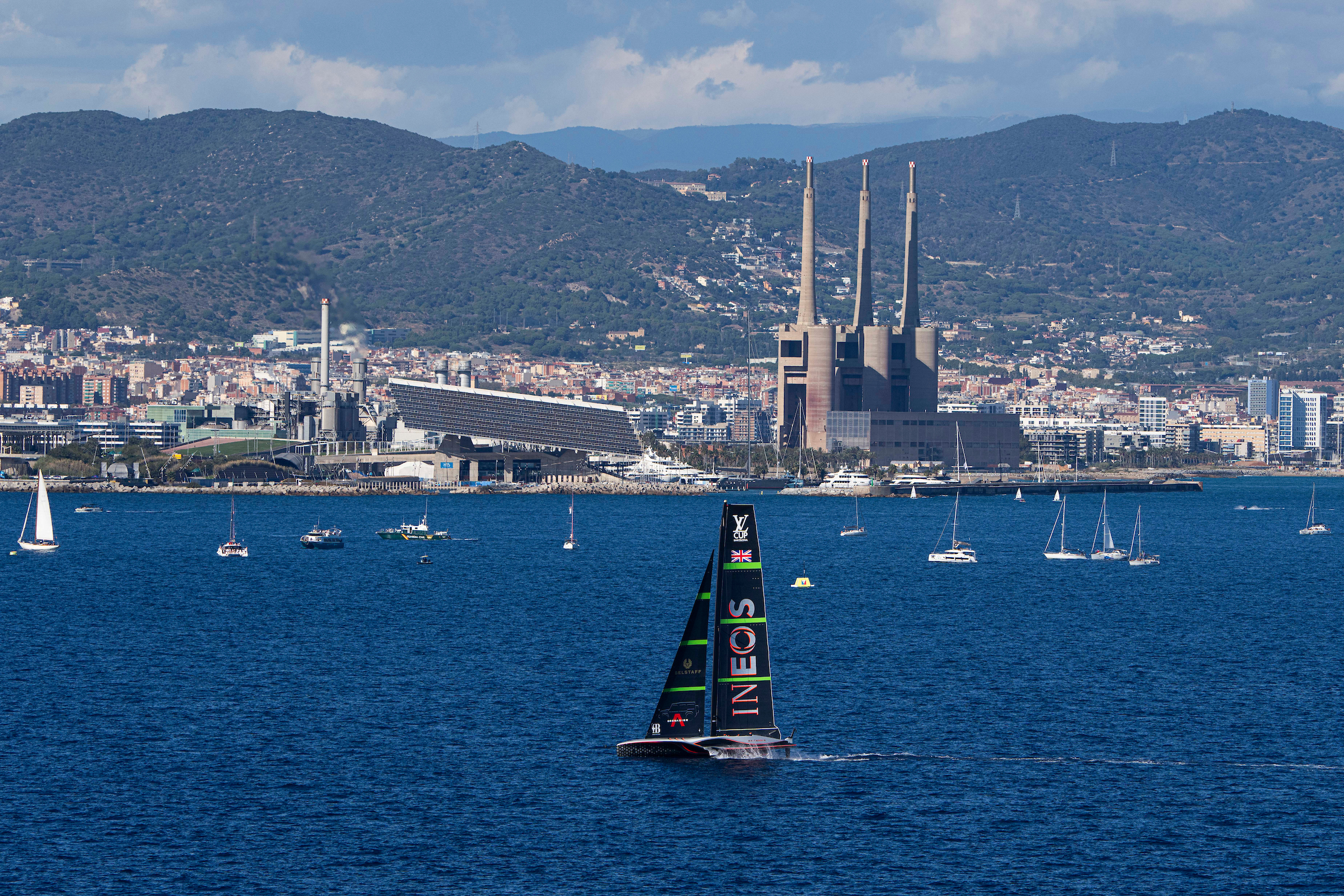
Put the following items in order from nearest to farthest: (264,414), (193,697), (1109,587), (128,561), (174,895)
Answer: (174,895) < (193,697) < (1109,587) < (128,561) < (264,414)

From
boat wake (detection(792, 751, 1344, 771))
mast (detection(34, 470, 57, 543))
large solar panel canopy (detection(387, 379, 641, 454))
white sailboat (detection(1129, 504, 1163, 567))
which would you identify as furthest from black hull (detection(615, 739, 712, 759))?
large solar panel canopy (detection(387, 379, 641, 454))

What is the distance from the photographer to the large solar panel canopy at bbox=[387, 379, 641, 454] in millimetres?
181875

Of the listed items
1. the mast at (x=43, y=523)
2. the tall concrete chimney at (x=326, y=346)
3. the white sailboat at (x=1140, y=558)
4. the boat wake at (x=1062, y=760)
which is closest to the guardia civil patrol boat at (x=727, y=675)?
the boat wake at (x=1062, y=760)

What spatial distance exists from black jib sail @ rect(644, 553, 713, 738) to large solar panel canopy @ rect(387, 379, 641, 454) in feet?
480

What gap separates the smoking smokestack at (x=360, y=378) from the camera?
19300cm

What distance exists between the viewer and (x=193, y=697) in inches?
1759

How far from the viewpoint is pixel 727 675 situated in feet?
116

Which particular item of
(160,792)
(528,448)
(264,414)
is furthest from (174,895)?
(264,414)

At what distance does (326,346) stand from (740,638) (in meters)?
160

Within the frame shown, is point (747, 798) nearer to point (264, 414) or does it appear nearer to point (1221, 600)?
point (1221, 600)

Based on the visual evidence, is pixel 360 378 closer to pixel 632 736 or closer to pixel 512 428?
pixel 512 428

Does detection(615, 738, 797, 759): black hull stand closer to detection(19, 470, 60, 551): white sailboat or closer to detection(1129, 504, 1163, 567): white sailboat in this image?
detection(1129, 504, 1163, 567): white sailboat

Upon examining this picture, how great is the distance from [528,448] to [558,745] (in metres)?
144

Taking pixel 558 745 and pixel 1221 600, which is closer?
pixel 558 745
